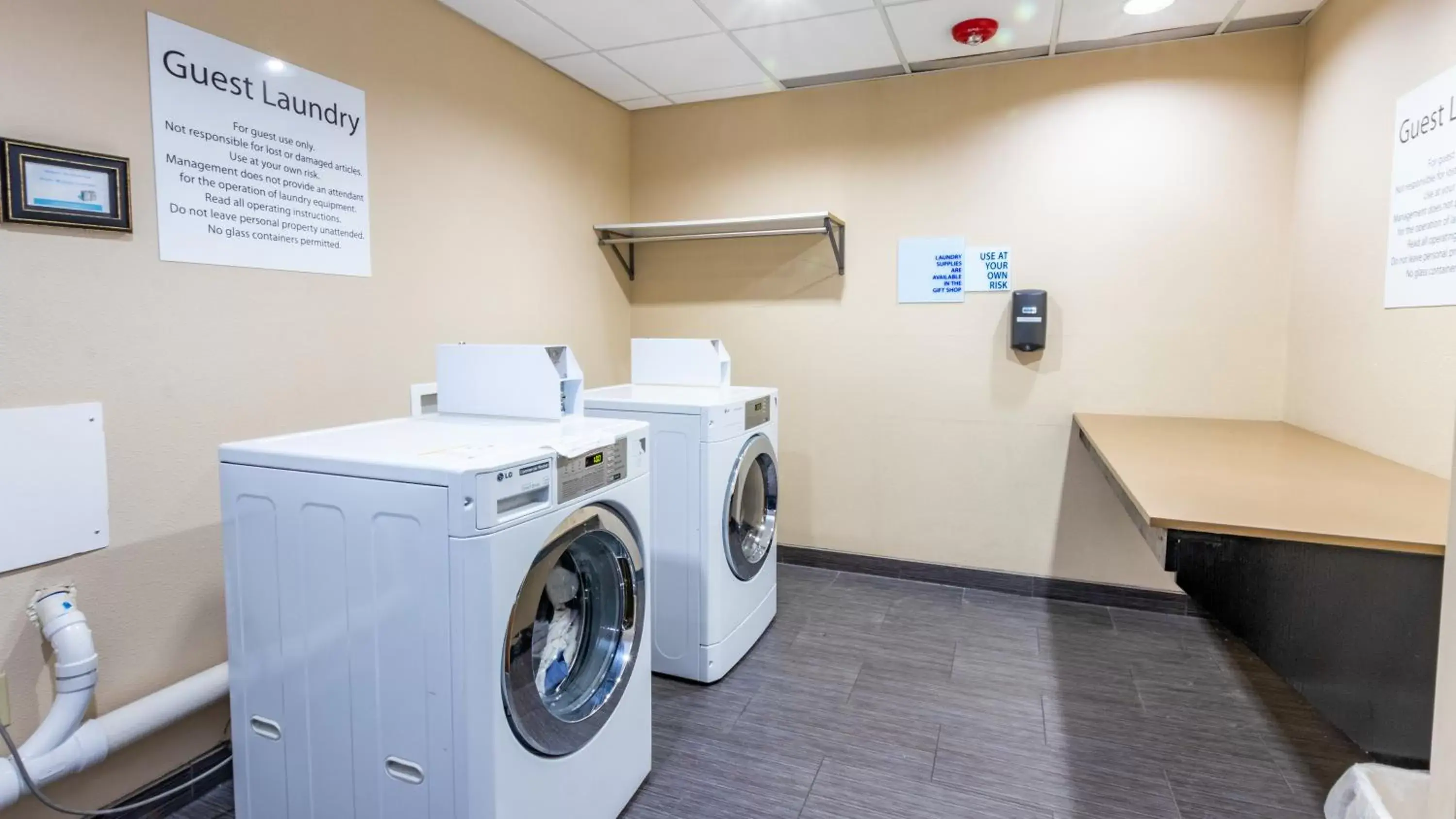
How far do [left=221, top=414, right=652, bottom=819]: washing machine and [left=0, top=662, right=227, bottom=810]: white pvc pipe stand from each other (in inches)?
13.6

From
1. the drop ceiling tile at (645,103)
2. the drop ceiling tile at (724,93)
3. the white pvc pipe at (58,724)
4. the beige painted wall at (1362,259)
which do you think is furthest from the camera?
the drop ceiling tile at (645,103)

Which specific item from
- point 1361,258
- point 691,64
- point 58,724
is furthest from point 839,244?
point 58,724

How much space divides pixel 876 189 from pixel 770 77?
74 cm

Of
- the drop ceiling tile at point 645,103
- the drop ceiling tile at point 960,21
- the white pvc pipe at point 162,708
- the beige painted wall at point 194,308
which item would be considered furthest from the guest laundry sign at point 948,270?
the white pvc pipe at point 162,708

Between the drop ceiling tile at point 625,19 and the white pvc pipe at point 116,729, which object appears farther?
the drop ceiling tile at point 625,19

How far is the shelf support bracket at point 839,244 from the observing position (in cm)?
343

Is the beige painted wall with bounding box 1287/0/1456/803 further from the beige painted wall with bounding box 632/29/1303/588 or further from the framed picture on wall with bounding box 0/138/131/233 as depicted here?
the framed picture on wall with bounding box 0/138/131/233

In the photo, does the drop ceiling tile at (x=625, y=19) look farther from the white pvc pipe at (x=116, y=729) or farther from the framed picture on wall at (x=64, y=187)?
the white pvc pipe at (x=116, y=729)

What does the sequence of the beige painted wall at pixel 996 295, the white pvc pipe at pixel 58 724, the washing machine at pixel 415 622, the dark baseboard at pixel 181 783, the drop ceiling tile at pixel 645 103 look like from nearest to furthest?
the washing machine at pixel 415 622 → the white pvc pipe at pixel 58 724 → the dark baseboard at pixel 181 783 → the beige painted wall at pixel 996 295 → the drop ceiling tile at pixel 645 103

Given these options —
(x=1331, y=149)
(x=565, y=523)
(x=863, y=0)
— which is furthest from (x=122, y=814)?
(x=1331, y=149)

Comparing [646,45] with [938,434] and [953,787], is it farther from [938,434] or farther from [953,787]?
[953,787]

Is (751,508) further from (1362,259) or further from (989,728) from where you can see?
(1362,259)

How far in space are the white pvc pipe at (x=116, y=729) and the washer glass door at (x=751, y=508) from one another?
5.01ft

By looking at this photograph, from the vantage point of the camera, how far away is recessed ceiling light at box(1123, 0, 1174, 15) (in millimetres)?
2549
